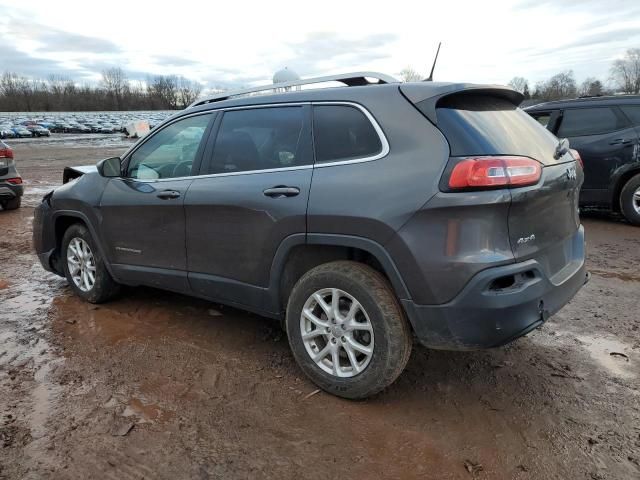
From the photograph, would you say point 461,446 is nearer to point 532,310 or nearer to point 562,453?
point 562,453

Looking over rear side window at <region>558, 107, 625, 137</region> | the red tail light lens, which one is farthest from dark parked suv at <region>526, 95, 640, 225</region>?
the red tail light lens

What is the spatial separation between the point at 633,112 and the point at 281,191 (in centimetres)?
670

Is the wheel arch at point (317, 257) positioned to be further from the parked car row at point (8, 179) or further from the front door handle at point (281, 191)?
the parked car row at point (8, 179)

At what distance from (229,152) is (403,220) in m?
1.50

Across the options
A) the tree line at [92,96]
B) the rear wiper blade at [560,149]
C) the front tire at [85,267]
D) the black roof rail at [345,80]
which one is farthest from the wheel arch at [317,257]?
the tree line at [92,96]

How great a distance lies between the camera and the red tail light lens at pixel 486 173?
252cm

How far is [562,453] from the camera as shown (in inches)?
100.0

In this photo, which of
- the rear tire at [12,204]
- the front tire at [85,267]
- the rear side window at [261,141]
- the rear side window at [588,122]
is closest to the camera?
the rear side window at [261,141]

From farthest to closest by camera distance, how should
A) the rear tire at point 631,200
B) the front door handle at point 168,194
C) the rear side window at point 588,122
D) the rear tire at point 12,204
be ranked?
the rear tire at point 12,204 < the rear side window at point 588,122 < the rear tire at point 631,200 < the front door handle at point 168,194

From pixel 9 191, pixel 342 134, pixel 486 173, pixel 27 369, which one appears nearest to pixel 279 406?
pixel 342 134

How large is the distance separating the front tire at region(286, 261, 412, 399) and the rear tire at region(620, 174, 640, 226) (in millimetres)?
6208

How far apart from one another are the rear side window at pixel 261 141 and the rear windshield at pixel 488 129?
2.86ft

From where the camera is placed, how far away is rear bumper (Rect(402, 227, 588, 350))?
254 cm

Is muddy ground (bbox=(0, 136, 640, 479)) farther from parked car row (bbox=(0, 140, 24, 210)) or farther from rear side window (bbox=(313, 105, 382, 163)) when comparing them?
parked car row (bbox=(0, 140, 24, 210))
